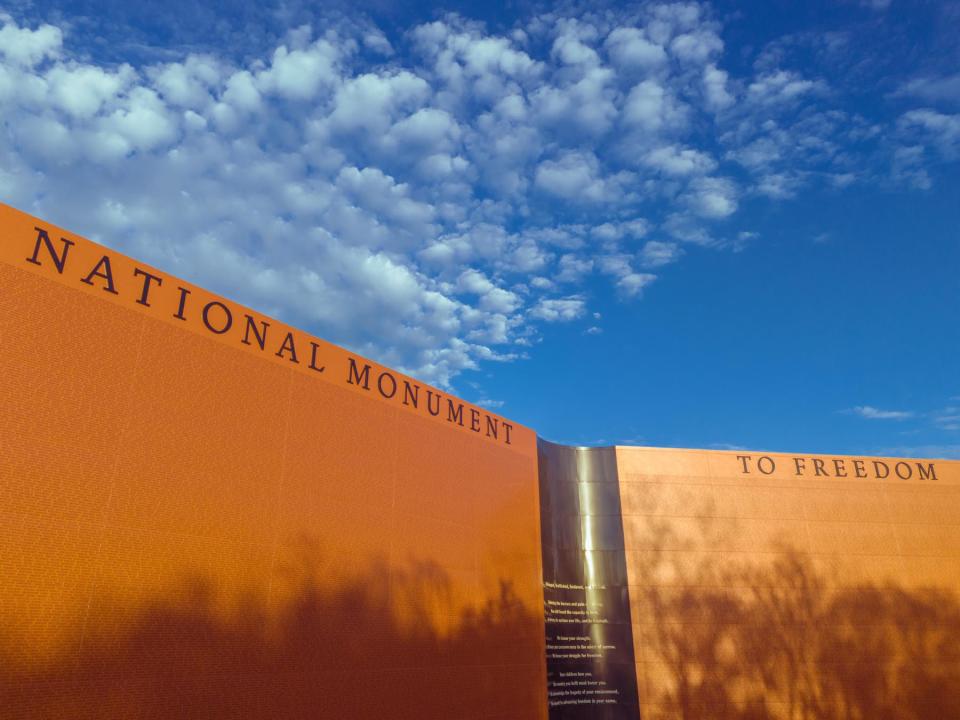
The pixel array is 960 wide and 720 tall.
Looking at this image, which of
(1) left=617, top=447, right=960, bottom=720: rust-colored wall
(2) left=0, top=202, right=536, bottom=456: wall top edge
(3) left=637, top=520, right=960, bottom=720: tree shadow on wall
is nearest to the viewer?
(2) left=0, top=202, right=536, bottom=456: wall top edge

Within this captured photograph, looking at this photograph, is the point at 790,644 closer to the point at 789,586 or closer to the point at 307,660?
the point at 789,586

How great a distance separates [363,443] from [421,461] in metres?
1.91

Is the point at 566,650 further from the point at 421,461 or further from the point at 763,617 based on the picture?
the point at 421,461

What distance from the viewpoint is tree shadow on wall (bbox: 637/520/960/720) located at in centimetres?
1955

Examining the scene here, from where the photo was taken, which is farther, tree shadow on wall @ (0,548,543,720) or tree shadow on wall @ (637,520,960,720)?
tree shadow on wall @ (637,520,960,720)

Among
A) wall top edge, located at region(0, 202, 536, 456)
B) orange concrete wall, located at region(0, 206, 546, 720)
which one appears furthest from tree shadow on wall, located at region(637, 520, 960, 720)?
wall top edge, located at region(0, 202, 536, 456)

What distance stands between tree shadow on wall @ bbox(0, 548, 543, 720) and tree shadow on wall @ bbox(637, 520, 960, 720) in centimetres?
474

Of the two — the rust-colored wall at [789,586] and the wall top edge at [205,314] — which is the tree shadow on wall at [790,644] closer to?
the rust-colored wall at [789,586]

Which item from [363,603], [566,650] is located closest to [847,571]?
[566,650]

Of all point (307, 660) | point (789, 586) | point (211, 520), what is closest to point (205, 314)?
point (211, 520)

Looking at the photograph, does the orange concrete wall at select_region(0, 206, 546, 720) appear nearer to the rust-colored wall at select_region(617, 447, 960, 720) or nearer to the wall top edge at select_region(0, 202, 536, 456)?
the wall top edge at select_region(0, 202, 536, 456)

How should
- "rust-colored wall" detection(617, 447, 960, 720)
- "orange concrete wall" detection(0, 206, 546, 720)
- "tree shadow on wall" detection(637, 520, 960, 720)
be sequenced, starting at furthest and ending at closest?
"rust-colored wall" detection(617, 447, 960, 720), "tree shadow on wall" detection(637, 520, 960, 720), "orange concrete wall" detection(0, 206, 546, 720)

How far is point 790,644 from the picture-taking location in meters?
20.0

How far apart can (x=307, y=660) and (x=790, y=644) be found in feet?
48.5
